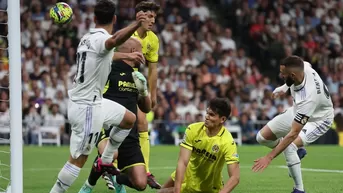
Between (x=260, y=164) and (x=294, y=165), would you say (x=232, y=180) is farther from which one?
(x=294, y=165)

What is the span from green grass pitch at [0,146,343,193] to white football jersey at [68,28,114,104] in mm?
2878

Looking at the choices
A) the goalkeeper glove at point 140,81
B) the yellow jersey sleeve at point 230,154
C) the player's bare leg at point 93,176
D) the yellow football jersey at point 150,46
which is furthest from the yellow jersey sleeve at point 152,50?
the yellow jersey sleeve at point 230,154

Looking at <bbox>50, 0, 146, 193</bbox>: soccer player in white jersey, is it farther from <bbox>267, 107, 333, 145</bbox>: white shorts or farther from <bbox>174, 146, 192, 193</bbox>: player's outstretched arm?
<bbox>267, 107, 333, 145</bbox>: white shorts

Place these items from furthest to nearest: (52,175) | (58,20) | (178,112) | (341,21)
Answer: (341,21), (178,112), (52,175), (58,20)

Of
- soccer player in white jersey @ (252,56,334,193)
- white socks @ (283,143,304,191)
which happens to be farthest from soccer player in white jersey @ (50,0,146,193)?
white socks @ (283,143,304,191)

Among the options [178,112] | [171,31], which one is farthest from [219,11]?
[178,112]

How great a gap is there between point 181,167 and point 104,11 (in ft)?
5.76

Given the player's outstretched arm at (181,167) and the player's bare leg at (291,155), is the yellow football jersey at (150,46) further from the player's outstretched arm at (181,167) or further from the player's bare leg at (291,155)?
the player's outstretched arm at (181,167)

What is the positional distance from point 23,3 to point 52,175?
1336 centimetres

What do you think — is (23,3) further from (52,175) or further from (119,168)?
(119,168)

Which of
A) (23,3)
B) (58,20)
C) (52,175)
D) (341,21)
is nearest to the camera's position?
(58,20)

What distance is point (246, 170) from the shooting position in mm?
14266

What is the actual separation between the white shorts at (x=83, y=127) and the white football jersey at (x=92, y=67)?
9 centimetres

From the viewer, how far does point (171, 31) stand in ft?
84.9
